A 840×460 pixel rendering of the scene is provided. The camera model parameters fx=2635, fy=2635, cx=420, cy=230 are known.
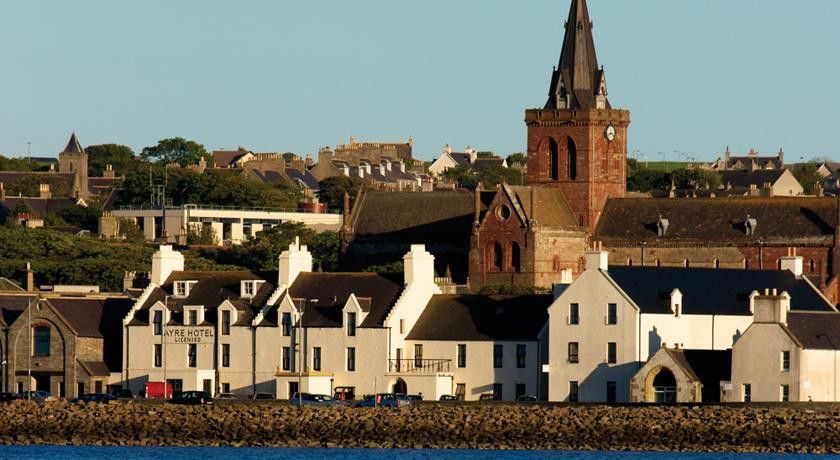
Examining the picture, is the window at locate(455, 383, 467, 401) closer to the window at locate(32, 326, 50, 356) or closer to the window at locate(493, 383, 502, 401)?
the window at locate(493, 383, 502, 401)

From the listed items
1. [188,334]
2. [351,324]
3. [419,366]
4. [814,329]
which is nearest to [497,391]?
[419,366]

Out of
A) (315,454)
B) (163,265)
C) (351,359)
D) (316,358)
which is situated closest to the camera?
(315,454)

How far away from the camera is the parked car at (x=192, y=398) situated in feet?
280

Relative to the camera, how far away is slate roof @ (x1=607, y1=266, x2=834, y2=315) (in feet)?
287

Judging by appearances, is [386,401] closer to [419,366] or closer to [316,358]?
[419,366]

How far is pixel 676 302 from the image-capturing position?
285 feet

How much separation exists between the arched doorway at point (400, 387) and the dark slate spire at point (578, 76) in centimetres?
4039

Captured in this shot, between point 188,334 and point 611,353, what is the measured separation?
1626 centimetres

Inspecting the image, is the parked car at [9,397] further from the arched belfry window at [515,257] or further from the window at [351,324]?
the arched belfry window at [515,257]

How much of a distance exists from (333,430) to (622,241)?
153 ft

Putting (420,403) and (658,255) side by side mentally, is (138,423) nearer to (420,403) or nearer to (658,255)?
(420,403)

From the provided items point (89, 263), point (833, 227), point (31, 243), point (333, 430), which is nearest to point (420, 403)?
point (333, 430)

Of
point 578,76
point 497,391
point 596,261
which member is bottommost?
point 497,391

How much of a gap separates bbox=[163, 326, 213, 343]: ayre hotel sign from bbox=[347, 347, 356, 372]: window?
541 centimetres
